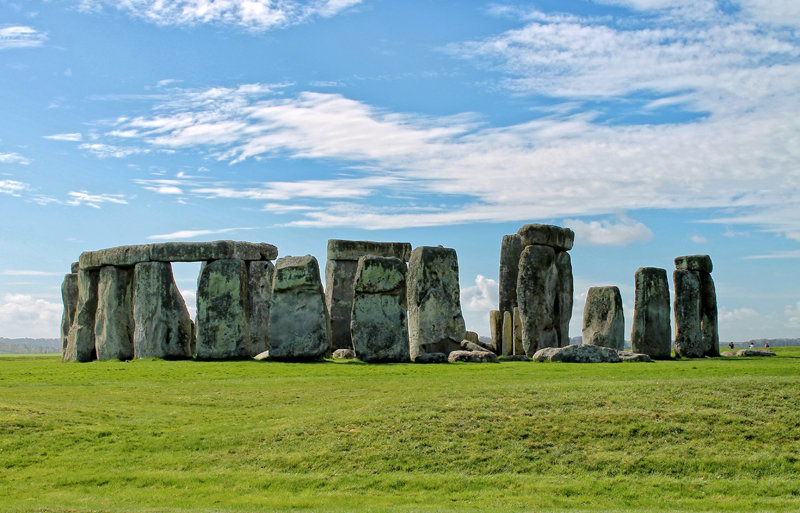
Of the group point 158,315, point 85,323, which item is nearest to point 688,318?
point 158,315

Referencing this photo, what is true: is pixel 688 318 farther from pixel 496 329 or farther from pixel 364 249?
pixel 364 249

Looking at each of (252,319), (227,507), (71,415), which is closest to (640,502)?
(227,507)

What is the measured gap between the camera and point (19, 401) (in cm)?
1770

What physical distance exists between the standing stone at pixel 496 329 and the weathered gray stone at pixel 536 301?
10.8ft

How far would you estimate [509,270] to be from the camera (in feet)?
112

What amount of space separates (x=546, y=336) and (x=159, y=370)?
12318mm

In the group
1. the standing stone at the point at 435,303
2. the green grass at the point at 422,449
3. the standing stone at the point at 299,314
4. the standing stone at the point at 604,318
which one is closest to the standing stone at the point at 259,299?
the standing stone at the point at 299,314

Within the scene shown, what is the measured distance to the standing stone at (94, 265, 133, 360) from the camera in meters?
30.5

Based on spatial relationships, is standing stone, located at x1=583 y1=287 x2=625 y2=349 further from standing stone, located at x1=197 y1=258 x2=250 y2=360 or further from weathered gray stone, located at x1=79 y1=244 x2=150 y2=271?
weathered gray stone, located at x1=79 y1=244 x2=150 y2=271

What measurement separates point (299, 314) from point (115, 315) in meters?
7.70

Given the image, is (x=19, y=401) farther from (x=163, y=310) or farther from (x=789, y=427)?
(x=789, y=427)

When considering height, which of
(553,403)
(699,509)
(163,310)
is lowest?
(699,509)

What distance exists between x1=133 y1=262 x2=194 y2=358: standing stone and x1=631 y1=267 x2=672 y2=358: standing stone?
1445cm

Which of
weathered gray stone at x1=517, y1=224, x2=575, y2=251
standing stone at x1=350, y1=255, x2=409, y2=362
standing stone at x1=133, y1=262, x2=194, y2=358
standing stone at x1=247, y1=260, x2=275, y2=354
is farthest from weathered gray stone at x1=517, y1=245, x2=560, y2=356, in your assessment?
standing stone at x1=133, y1=262, x2=194, y2=358
